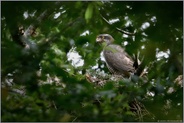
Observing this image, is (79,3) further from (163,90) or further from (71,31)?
(163,90)

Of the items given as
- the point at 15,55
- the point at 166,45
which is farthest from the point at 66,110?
the point at 166,45

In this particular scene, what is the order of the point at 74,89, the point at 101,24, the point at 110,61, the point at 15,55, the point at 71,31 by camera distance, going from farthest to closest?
the point at 110,61 < the point at 101,24 < the point at 71,31 < the point at 74,89 < the point at 15,55

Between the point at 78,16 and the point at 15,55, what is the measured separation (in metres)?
1.01

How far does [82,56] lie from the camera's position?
3.67m

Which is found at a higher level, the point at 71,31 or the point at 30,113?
the point at 71,31

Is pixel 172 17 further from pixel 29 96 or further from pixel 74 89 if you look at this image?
pixel 29 96

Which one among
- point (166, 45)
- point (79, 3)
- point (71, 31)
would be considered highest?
point (79, 3)

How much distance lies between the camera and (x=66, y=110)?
3.03 meters

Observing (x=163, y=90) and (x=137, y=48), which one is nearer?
(x=137, y=48)

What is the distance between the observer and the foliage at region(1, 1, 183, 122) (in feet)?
9.33

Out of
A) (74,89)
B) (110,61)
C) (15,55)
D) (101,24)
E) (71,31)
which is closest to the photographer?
(15,55)

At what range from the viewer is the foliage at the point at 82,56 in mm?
2844

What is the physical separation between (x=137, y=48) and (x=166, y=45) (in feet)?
0.93

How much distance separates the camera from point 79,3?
3.46 metres
